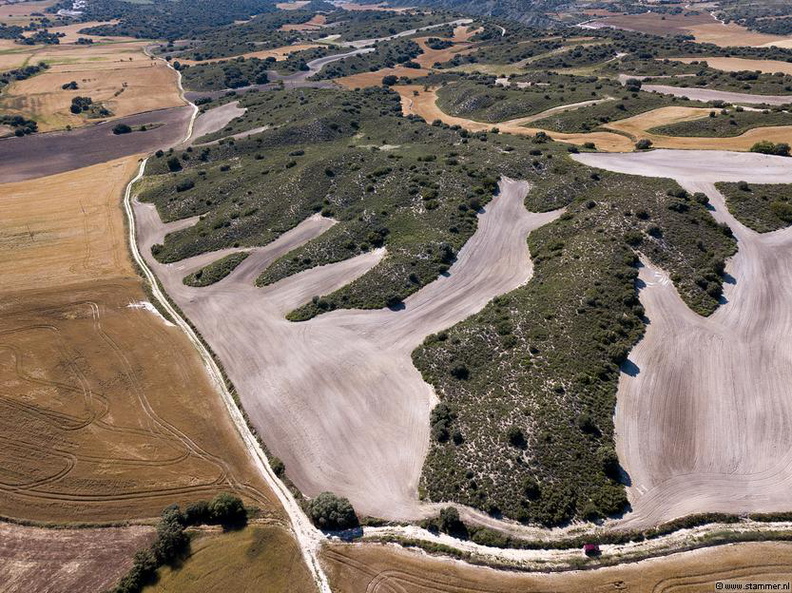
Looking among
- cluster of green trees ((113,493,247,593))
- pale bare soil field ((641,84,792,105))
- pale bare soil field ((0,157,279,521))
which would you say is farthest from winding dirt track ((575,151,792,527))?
pale bare soil field ((641,84,792,105))

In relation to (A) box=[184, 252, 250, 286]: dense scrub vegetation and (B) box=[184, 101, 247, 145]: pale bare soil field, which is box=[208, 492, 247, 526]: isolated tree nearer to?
(A) box=[184, 252, 250, 286]: dense scrub vegetation

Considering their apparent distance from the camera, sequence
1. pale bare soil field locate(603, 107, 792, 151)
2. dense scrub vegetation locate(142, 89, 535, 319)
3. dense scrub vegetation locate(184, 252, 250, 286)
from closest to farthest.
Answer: dense scrub vegetation locate(142, 89, 535, 319), dense scrub vegetation locate(184, 252, 250, 286), pale bare soil field locate(603, 107, 792, 151)

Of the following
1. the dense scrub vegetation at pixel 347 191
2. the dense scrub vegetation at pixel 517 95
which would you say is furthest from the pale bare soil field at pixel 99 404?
the dense scrub vegetation at pixel 517 95

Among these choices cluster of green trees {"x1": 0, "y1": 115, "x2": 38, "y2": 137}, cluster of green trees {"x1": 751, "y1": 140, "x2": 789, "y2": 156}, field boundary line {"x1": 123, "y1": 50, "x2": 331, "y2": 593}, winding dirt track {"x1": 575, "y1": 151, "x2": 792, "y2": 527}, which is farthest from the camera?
cluster of green trees {"x1": 0, "y1": 115, "x2": 38, "y2": 137}

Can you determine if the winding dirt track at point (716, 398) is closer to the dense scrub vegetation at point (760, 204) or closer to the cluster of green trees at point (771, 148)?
the dense scrub vegetation at point (760, 204)

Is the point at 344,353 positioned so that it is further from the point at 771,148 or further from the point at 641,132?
the point at 641,132

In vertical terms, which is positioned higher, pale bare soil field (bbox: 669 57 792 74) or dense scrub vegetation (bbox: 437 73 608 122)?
pale bare soil field (bbox: 669 57 792 74)

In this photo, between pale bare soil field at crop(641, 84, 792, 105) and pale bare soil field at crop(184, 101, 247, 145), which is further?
pale bare soil field at crop(184, 101, 247, 145)
